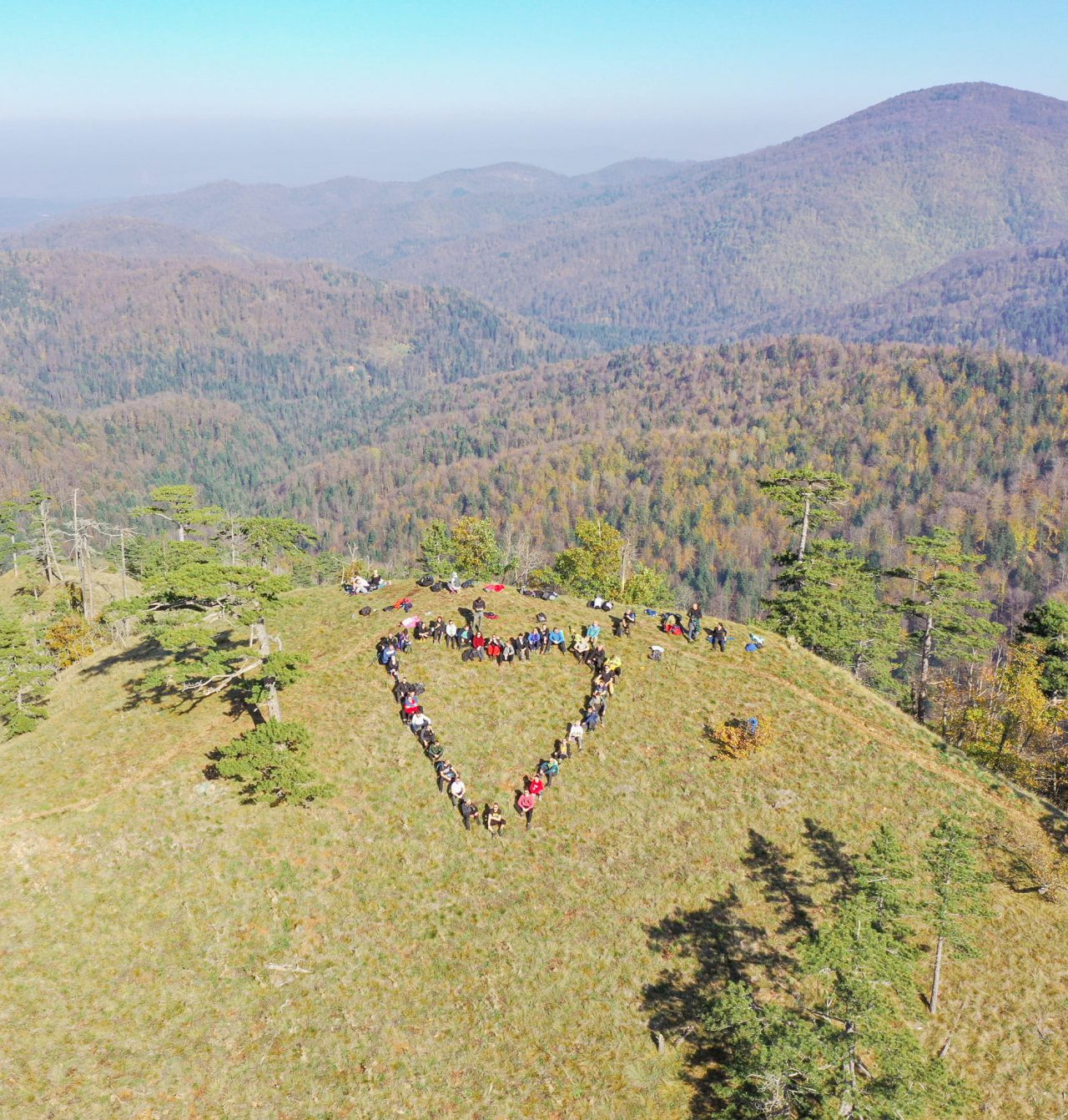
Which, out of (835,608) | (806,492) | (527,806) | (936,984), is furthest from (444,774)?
(806,492)

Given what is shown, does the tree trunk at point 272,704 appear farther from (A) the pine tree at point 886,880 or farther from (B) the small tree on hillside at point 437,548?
(B) the small tree on hillside at point 437,548

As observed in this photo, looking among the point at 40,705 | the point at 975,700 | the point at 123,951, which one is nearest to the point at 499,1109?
the point at 123,951

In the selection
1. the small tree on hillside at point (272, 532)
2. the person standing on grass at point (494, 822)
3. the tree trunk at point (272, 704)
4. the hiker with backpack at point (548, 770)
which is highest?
the small tree on hillside at point (272, 532)

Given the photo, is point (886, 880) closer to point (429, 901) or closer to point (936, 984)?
point (936, 984)

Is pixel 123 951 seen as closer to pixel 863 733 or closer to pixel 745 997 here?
pixel 745 997

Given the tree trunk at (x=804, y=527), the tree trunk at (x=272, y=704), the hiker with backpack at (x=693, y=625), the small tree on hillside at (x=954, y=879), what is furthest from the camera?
the tree trunk at (x=804, y=527)

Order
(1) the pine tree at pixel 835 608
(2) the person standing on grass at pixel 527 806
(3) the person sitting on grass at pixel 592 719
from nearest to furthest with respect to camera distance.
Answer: (2) the person standing on grass at pixel 527 806, (3) the person sitting on grass at pixel 592 719, (1) the pine tree at pixel 835 608

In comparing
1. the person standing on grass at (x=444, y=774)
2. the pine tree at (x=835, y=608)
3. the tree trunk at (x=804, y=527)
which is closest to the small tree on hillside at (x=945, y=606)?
the pine tree at (x=835, y=608)
